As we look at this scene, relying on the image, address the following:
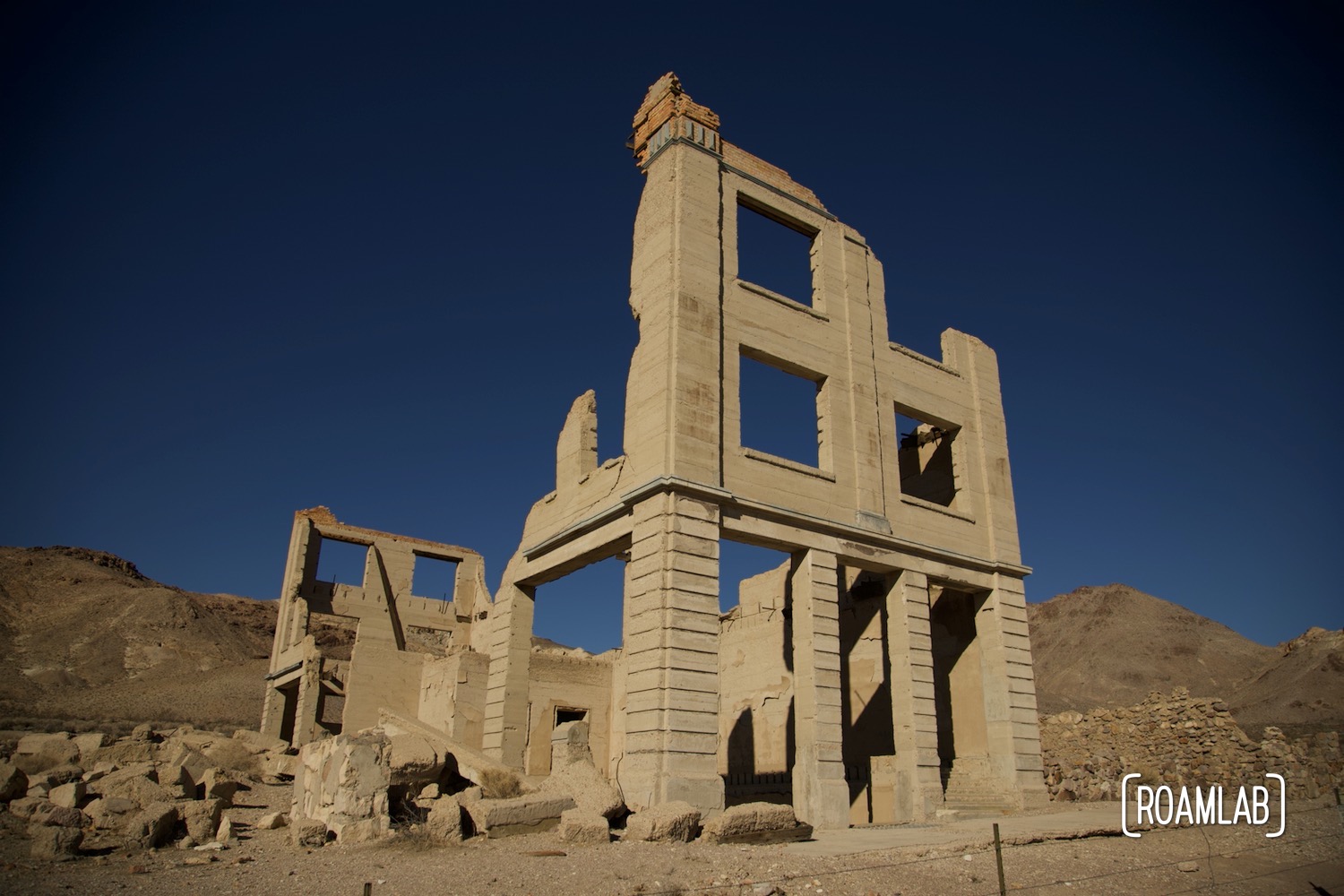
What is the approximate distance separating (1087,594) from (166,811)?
58.5 metres

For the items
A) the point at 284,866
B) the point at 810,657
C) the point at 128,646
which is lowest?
the point at 284,866

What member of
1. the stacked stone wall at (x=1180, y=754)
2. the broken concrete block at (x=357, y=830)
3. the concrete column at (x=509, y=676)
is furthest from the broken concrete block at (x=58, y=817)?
the stacked stone wall at (x=1180, y=754)

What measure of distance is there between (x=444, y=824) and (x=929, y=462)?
14.2m

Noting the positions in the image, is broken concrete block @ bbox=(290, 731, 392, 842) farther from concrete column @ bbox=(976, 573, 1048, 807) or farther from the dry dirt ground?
concrete column @ bbox=(976, 573, 1048, 807)

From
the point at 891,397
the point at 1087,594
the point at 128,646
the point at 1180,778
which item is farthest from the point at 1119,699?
the point at 128,646

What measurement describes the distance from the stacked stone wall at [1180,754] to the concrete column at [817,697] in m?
6.47

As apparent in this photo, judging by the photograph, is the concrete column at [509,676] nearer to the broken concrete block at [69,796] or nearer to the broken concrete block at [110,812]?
the broken concrete block at [110,812]

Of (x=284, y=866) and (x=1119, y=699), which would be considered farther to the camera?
(x=1119, y=699)

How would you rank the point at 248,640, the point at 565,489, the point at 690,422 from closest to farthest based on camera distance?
the point at 690,422
the point at 565,489
the point at 248,640

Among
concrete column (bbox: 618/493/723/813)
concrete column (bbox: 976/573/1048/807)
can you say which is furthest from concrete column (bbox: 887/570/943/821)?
concrete column (bbox: 618/493/723/813)

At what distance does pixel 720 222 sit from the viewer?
15.6 m

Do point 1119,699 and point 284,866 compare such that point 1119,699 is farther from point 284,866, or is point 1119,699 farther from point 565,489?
point 284,866

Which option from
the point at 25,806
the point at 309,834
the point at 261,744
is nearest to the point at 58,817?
the point at 25,806
